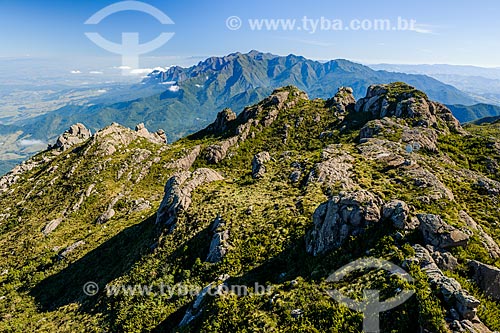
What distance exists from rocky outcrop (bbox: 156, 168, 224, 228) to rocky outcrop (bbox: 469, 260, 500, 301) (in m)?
41.6

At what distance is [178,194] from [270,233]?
22.6m

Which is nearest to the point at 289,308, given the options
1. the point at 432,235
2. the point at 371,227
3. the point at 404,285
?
the point at 404,285

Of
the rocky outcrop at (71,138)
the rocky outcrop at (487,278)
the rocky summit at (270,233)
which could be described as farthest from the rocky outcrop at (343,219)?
the rocky outcrop at (71,138)

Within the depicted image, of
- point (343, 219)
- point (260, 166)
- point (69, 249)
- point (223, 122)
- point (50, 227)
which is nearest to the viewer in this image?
point (343, 219)

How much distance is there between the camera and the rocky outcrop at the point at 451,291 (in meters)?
17.6

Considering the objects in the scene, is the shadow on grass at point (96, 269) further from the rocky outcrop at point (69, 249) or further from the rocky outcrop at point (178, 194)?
the rocky outcrop at point (69, 249)

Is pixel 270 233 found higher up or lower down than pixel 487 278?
lower down

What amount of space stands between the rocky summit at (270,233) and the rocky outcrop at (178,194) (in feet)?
1.28

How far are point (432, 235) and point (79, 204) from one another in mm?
93590

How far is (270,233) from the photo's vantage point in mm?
38281

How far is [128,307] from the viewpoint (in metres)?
36.7

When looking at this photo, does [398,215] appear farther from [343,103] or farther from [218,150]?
[343,103]

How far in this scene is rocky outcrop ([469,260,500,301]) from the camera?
2041cm

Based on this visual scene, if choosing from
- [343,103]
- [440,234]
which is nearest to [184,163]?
[343,103]
